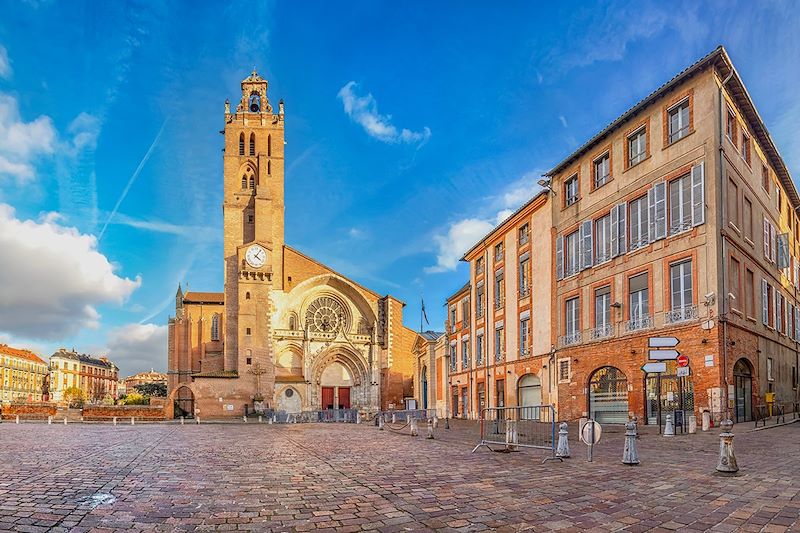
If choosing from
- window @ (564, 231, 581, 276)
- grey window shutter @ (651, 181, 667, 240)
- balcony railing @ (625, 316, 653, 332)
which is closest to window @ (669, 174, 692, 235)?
grey window shutter @ (651, 181, 667, 240)

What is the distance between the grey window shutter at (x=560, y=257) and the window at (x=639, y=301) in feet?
16.1

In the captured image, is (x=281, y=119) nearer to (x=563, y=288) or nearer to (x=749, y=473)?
(x=563, y=288)

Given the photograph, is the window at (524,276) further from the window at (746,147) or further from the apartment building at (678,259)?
the window at (746,147)

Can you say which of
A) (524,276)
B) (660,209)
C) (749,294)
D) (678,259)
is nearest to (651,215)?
(660,209)

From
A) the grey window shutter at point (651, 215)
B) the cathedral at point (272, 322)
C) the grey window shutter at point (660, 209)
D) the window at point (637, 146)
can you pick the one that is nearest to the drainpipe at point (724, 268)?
the grey window shutter at point (660, 209)

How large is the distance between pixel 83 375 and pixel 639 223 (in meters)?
153

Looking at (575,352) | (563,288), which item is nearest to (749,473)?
(575,352)

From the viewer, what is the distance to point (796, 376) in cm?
2744

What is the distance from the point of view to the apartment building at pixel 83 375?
131625 millimetres

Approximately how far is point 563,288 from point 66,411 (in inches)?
1581

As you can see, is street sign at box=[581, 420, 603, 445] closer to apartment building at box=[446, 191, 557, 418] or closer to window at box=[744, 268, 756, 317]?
window at box=[744, 268, 756, 317]

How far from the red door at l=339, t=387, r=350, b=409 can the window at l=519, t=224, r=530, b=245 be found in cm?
3276

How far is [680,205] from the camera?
68.7 feet

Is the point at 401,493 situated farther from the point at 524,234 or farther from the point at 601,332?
the point at 524,234
